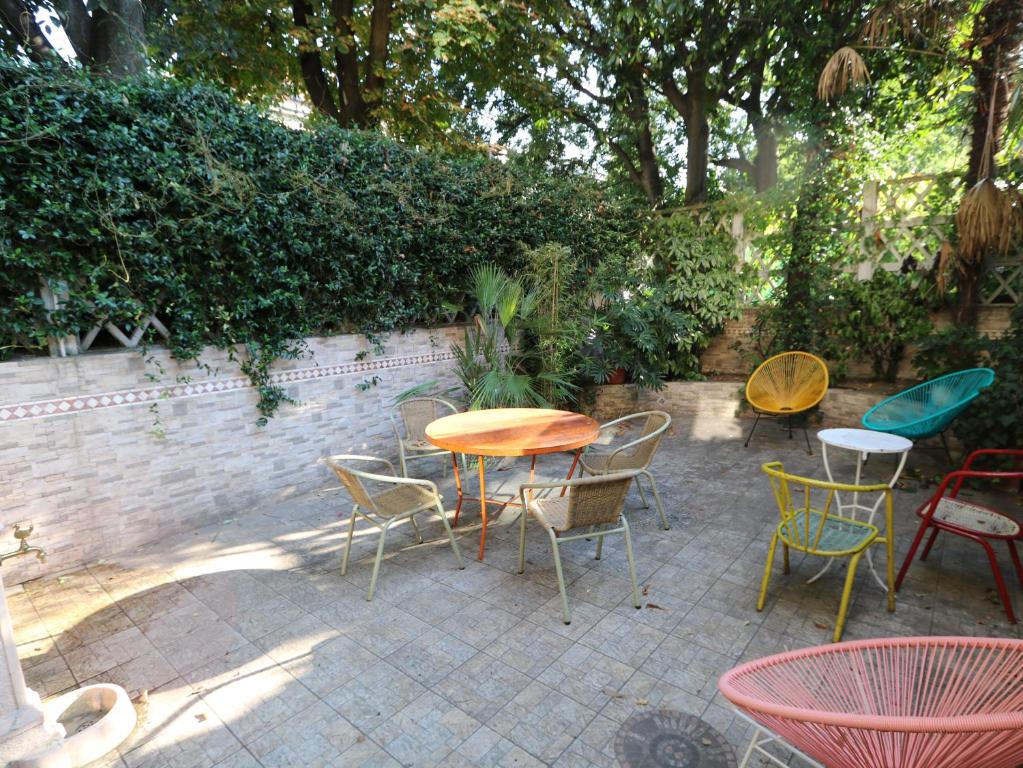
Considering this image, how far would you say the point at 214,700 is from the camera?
6.49 feet

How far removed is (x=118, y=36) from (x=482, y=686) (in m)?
5.48

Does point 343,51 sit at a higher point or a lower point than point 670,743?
higher

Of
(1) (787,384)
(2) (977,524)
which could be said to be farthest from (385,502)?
(1) (787,384)

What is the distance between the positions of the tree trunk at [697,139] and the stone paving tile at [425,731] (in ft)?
23.6

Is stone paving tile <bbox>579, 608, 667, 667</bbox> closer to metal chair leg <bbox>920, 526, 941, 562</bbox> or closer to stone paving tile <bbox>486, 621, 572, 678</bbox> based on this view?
stone paving tile <bbox>486, 621, 572, 678</bbox>

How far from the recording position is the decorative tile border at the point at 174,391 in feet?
9.50

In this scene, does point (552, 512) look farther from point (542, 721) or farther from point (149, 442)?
point (149, 442)

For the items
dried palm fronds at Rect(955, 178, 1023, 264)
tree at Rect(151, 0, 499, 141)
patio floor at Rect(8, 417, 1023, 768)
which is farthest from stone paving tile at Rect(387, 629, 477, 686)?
dried palm fronds at Rect(955, 178, 1023, 264)

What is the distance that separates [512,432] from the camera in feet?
10.5

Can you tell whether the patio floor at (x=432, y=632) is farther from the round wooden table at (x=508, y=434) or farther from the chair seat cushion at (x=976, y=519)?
the round wooden table at (x=508, y=434)

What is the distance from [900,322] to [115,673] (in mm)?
6786

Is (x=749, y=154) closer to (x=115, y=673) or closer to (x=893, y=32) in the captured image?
(x=893, y=32)

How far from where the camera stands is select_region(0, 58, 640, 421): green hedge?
9.12ft

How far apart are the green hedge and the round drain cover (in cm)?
338
